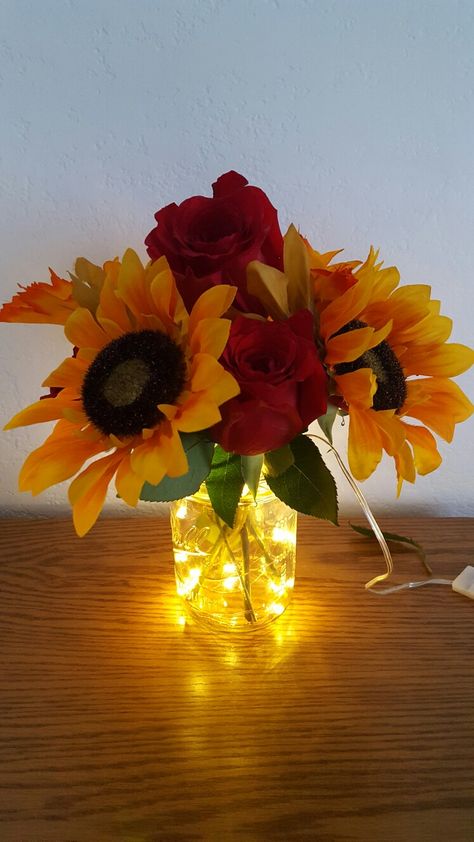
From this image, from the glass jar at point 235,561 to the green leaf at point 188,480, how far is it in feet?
0.34

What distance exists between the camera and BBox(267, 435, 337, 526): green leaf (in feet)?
1.59

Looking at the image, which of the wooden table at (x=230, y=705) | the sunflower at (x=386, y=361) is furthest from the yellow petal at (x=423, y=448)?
the wooden table at (x=230, y=705)

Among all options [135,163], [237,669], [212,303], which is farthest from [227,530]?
[135,163]

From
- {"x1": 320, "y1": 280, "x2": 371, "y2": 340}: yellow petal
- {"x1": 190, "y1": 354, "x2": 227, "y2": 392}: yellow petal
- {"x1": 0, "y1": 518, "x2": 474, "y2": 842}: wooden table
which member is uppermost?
{"x1": 320, "y1": 280, "x2": 371, "y2": 340}: yellow petal

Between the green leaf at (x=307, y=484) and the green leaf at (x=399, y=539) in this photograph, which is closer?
the green leaf at (x=307, y=484)

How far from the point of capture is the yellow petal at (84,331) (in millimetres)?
428

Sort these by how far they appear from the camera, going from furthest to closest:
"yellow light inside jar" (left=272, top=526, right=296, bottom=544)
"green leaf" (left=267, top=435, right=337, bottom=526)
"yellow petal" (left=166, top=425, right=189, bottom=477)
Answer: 1. "yellow light inside jar" (left=272, top=526, right=296, bottom=544)
2. "green leaf" (left=267, top=435, right=337, bottom=526)
3. "yellow petal" (left=166, top=425, right=189, bottom=477)

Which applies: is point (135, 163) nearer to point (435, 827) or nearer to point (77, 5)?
point (77, 5)

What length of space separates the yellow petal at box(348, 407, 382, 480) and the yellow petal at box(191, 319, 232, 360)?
0.11 meters

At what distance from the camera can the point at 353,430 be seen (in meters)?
0.43

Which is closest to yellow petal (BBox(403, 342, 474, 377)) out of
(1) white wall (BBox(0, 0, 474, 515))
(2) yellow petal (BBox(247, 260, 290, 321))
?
(2) yellow petal (BBox(247, 260, 290, 321))

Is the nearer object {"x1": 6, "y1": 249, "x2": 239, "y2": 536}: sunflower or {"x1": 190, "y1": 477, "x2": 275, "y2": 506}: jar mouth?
{"x1": 6, "y1": 249, "x2": 239, "y2": 536}: sunflower

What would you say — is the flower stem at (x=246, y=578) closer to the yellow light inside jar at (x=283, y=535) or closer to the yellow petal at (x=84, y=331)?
the yellow light inside jar at (x=283, y=535)

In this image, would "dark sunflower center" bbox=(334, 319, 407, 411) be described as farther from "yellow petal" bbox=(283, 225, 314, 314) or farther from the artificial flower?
the artificial flower
